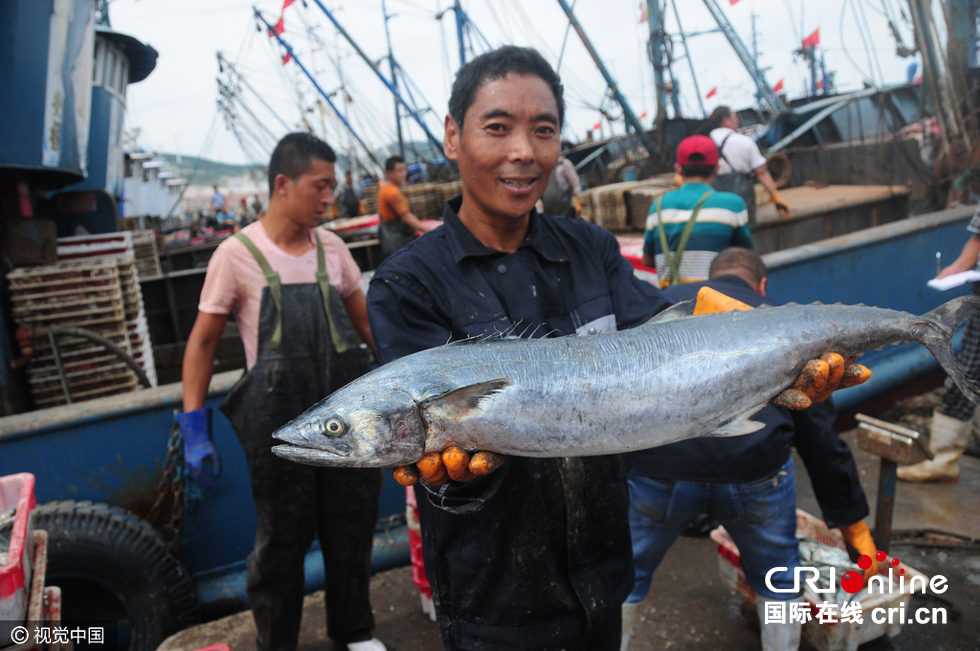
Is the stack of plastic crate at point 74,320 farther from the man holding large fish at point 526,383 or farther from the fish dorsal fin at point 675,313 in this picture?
the fish dorsal fin at point 675,313

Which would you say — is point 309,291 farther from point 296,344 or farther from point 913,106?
point 913,106

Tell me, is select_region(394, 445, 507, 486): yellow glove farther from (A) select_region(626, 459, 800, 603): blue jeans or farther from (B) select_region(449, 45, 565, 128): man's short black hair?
(A) select_region(626, 459, 800, 603): blue jeans

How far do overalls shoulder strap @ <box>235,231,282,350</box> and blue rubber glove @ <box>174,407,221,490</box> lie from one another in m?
0.55

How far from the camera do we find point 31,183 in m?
5.47

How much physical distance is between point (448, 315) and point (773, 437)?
1.56m

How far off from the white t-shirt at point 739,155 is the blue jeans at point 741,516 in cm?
445

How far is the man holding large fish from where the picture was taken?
149cm

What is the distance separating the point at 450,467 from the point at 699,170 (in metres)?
3.74

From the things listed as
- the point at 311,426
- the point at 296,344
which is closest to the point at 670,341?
the point at 311,426

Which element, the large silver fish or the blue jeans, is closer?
the large silver fish

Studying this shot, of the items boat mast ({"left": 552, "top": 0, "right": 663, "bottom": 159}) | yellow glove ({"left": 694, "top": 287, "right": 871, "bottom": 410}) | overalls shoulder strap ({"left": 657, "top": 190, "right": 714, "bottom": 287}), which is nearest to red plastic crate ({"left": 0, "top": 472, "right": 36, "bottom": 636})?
yellow glove ({"left": 694, "top": 287, "right": 871, "bottom": 410})

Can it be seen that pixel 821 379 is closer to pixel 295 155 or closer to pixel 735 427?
Result: pixel 735 427

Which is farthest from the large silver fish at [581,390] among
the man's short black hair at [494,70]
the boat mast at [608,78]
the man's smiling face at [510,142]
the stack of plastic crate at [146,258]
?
the boat mast at [608,78]
